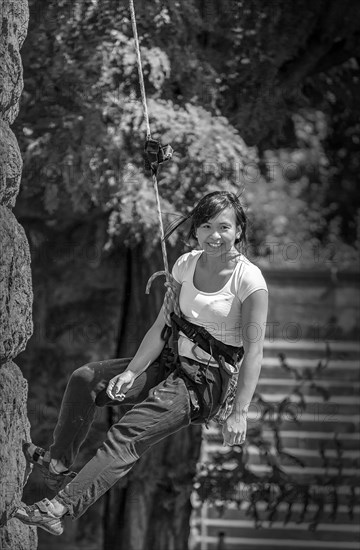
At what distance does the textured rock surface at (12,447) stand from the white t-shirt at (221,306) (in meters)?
0.66

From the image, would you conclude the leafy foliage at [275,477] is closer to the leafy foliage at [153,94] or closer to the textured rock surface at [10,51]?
the leafy foliage at [153,94]

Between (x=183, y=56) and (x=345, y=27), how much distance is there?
125 centimetres

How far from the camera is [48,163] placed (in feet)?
21.7

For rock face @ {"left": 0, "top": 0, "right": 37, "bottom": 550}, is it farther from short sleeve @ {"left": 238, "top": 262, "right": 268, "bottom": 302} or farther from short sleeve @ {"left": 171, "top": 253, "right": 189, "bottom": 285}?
short sleeve @ {"left": 238, "top": 262, "right": 268, "bottom": 302}

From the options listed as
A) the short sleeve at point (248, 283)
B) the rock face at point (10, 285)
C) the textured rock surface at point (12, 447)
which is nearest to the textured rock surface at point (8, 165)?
the rock face at point (10, 285)

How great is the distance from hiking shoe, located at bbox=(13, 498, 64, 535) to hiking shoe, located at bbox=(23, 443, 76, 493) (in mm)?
362

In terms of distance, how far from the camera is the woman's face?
480cm

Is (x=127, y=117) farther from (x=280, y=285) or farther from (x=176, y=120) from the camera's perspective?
(x=280, y=285)

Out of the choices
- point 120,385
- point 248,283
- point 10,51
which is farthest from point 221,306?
point 10,51

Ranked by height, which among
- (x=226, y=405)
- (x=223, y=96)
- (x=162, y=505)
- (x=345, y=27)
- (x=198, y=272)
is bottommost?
(x=162, y=505)

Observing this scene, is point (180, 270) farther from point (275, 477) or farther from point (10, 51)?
point (275, 477)

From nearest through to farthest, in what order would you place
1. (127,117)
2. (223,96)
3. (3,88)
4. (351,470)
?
(3,88)
(127,117)
(223,96)
(351,470)

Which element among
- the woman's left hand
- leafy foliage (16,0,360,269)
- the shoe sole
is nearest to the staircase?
leafy foliage (16,0,360,269)

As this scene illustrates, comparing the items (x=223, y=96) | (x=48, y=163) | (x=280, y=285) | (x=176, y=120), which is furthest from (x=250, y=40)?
(x=280, y=285)
